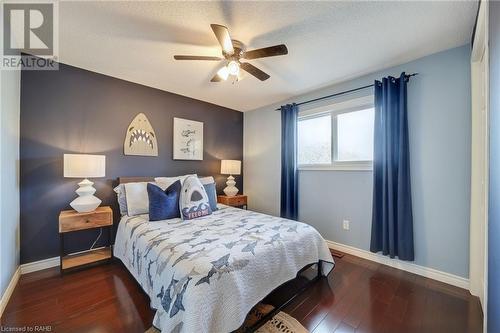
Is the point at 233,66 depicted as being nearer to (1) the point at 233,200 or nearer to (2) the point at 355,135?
(2) the point at 355,135

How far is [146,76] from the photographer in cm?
275

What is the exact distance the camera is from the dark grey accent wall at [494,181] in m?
1.04

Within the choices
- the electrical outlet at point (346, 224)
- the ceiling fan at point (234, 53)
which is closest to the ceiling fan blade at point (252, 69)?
Result: the ceiling fan at point (234, 53)

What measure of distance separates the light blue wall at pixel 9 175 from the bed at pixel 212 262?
2.76 ft

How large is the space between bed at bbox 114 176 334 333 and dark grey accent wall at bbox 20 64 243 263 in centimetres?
79

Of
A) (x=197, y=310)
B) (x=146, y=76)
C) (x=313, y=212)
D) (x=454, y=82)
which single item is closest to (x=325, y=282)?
(x=313, y=212)

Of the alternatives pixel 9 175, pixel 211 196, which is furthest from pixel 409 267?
pixel 9 175

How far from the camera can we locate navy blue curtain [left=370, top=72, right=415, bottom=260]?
226 cm

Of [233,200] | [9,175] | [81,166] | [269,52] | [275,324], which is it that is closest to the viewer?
[275,324]

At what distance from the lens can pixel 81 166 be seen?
2193 mm

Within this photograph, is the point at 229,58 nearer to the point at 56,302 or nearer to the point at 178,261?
the point at 178,261

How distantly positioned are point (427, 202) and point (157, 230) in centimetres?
278

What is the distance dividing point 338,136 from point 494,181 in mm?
1998

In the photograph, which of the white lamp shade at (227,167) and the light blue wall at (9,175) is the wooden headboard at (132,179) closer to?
the light blue wall at (9,175)
